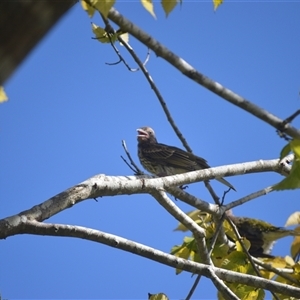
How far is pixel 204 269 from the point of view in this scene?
3957mm

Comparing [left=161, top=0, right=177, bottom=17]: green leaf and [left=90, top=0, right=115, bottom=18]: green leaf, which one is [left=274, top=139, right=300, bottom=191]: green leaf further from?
[left=90, top=0, right=115, bottom=18]: green leaf

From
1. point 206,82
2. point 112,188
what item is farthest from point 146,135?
point 206,82

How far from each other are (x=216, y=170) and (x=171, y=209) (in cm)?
52

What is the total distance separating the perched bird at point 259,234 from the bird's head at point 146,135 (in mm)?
4060

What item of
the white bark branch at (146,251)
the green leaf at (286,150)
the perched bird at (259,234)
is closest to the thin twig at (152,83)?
the white bark branch at (146,251)

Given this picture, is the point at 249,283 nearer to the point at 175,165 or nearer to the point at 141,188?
the point at 141,188

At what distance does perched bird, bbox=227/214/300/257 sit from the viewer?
7.04 meters

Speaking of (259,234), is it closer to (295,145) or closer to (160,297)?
(160,297)

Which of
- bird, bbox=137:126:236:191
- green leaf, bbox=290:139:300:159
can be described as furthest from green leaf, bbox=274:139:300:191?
bird, bbox=137:126:236:191

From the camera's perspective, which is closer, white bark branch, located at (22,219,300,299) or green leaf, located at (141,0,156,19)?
green leaf, located at (141,0,156,19)

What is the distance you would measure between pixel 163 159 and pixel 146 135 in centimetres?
178

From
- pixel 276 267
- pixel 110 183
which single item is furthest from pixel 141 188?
pixel 276 267

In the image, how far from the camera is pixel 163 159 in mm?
9844

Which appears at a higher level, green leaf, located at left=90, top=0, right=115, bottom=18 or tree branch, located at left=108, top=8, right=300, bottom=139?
green leaf, located at left=90, top=0, right=115, bottom=18
